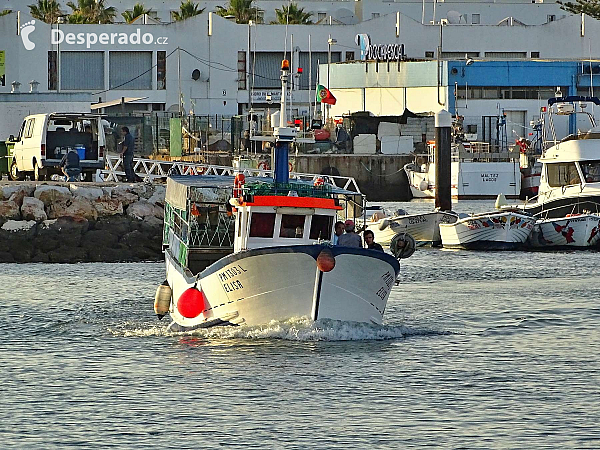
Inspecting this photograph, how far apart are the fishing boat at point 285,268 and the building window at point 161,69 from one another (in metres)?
63.5

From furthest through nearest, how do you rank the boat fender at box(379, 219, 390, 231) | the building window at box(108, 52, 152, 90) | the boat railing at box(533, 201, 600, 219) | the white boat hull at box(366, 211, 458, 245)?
the building window at box(108, 52, 152, 90) < the boat railing at box(533, 201, 600, 219) < the white boat hull at box(366, 211, 458, 245) < the boat fender at box(379, 219, 390, 231)

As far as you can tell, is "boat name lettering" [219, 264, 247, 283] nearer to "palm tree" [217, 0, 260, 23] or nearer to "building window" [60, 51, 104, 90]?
"building window" [60, 51, 104, 90]

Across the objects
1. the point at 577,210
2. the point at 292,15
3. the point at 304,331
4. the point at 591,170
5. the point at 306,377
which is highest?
the point at 292,15

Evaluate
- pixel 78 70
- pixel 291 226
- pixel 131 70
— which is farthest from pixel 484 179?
pixel 291 226

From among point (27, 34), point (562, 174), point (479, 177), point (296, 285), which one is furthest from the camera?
point (27, 34)

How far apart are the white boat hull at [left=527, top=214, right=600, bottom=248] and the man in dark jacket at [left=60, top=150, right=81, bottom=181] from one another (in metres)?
15.1

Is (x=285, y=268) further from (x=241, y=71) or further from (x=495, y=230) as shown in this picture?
(x=241, y=71)

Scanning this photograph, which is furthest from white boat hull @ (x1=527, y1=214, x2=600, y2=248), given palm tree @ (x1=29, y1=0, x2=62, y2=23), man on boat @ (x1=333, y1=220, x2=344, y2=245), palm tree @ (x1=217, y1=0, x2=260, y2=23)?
palm tree @ (x1=29, y1=0, x2=62, y2=23)

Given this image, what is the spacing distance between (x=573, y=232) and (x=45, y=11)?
197 feet

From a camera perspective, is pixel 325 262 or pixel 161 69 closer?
pixel 325 262

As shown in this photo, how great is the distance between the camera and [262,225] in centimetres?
2186

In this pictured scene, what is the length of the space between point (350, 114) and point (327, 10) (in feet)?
47.9

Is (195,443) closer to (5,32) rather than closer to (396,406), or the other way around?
(396,406)

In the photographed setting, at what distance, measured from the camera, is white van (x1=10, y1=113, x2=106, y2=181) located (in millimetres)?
43625
